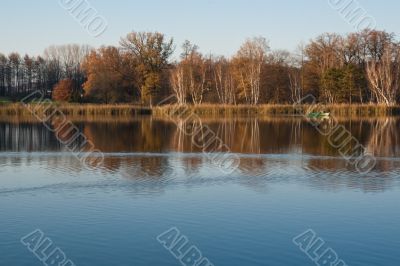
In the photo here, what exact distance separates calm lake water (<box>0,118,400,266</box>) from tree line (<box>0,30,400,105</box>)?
39083 mm

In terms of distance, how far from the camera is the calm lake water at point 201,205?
9672 mm

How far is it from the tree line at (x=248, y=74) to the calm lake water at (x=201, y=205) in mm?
39083

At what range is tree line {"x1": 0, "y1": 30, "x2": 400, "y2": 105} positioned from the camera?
61.4 m

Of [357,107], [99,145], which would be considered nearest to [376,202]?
[99,145]

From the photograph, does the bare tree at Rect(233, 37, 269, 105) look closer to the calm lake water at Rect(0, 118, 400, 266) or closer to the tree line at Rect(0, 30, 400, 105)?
the tree line at Rect(0, 30, 400, 105)

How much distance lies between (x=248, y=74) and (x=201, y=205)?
51.3m

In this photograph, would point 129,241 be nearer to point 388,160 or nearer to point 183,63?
point 388,160

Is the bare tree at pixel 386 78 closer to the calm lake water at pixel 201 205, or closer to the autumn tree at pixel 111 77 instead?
the autumn tree at pixel 111 77

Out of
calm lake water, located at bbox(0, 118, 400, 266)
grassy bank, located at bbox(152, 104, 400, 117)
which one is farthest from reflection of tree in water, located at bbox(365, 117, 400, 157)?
grassy bank, located at bbox(152, 104, 400, 117)

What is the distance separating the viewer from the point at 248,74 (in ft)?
208

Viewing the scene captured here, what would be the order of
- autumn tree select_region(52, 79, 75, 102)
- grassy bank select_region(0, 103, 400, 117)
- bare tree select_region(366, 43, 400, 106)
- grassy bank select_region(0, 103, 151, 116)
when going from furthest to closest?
1. autumn tree select_region(52, 79, 75, 102)
2. bare tree select_region(366, 43, 400, 106)
3. grassy bank select_region(0, 103, 151, 116)
4. grassy bank select_region(0, 103, 400, 117)

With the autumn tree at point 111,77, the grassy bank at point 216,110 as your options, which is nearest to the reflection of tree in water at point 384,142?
the grassy bank at point 216,110

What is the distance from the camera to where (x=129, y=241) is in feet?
33.3

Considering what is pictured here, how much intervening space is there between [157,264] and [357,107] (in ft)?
166
